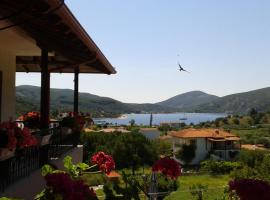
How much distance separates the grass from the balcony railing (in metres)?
29.0

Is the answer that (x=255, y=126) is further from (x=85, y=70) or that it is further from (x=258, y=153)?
(x=85, y=70)

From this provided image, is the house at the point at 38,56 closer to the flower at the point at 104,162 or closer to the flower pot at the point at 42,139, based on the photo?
the flower pot at the point at 42,139

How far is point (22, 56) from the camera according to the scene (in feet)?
34.1

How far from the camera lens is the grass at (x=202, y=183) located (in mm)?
38591

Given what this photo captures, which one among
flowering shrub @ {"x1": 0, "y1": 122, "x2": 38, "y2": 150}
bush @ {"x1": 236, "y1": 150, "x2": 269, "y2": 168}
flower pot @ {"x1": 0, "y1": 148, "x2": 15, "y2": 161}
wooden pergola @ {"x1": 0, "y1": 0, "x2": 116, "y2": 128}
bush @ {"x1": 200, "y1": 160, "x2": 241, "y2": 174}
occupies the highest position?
wooden pergola @ {"x1": 0, "y1": 0, "x2": 116, "y2": 128}

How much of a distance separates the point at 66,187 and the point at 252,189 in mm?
1261

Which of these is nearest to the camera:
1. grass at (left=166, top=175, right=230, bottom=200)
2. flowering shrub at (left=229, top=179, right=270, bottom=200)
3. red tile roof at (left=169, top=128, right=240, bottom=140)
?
flowering shrub at (left=229, top=179, right=270, bottom=200)

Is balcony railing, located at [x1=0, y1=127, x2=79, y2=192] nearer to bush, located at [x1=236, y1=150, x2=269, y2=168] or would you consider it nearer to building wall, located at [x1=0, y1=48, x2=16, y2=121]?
building wall, located at [x1=0, y1=48, x2=16, y2=121]

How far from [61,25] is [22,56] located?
4.91 m

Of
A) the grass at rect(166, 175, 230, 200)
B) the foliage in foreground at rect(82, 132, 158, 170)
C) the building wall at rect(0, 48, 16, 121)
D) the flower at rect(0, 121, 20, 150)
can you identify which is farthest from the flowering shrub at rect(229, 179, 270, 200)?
the foliage in foreground at rect(82, 132, 158, 170)

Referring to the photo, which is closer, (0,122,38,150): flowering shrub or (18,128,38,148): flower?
(0,122,38,150): flowering shrub

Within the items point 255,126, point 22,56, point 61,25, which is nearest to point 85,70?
point 22,56

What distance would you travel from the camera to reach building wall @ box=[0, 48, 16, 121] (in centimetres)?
874

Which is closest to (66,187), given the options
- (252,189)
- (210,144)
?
(252,189)
